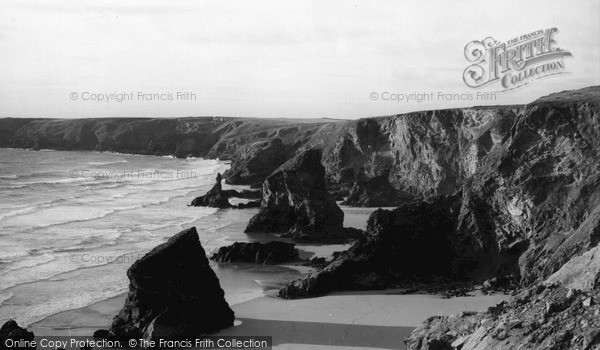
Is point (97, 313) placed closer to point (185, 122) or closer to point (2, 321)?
point (2, 321)

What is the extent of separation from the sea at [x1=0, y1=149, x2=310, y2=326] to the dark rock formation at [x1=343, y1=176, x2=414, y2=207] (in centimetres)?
990

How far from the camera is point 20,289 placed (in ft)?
101

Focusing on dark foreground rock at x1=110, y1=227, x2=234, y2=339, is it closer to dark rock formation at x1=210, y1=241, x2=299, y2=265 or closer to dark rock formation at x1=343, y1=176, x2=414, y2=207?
dark rock formation at x1=210, y1=241, x2=299, y2=265

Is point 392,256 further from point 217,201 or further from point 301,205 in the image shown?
point 217,201

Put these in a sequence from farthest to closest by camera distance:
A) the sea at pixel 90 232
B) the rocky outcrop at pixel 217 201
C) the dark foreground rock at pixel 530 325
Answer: the rocky outcrop at pixel 217 201 < the sea at pixel 90 232 < the dark foreground rock at pixel 530 325

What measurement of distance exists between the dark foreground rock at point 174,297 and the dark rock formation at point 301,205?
754 inches

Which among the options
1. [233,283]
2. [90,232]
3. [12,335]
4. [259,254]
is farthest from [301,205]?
[12,335]

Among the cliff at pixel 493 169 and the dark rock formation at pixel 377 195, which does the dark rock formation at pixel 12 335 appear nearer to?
the cliff at pixel 493 169

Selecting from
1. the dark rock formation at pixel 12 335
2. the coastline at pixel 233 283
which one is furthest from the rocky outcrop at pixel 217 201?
the dark rock formation at pixel 12 335

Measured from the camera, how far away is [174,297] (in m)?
23.8

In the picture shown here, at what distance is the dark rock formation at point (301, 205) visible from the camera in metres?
43.9

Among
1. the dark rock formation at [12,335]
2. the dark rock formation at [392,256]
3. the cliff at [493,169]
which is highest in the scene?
the cliff at [493,169]

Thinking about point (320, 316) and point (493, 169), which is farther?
point (493, 169)

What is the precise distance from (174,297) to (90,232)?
81.7ft
